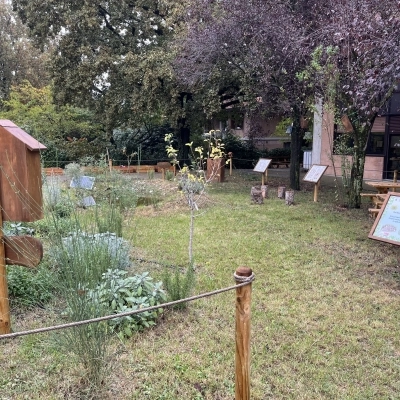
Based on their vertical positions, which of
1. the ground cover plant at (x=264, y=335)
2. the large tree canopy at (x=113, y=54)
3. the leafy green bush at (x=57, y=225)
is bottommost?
the ground cover plant at (x=264, y=335)

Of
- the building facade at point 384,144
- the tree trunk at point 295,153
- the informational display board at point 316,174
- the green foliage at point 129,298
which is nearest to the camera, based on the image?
the green foliage at point 129,298

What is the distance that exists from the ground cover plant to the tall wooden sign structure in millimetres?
395

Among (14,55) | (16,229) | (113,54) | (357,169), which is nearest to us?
(16,229)

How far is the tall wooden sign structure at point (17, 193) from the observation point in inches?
92.0

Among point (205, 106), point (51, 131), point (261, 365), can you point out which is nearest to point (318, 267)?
point (261, 365)

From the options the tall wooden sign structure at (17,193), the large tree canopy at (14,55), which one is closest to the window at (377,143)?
the tall wooden sign structure at (17,193)

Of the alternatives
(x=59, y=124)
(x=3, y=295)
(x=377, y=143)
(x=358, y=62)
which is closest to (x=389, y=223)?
(x=358, y=62)

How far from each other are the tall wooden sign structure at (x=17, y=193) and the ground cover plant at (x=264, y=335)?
395 millimetres

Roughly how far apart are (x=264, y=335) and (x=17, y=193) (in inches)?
75.1

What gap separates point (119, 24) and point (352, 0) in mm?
9929

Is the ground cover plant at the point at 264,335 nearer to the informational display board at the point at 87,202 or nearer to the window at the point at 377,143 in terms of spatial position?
the informational display board at the point at 87,202

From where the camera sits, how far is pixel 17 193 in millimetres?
2309

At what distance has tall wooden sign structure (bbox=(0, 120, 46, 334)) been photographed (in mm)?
2338

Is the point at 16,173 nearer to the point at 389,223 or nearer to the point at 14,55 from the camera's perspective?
the point at 389,223
